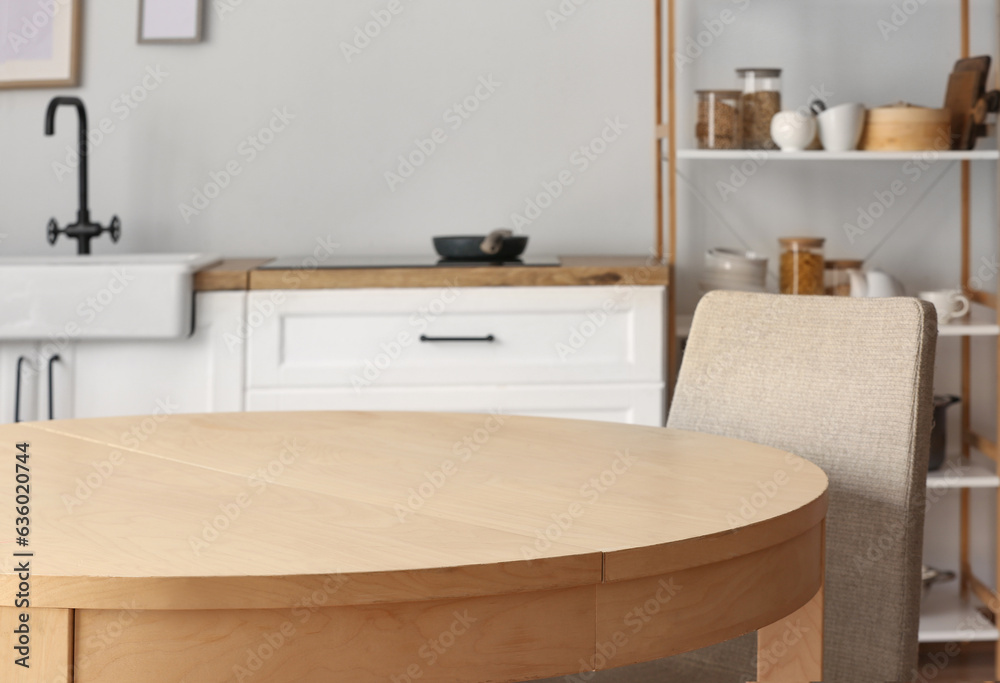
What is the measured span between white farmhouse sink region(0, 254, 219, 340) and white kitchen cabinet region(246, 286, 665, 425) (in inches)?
7.7

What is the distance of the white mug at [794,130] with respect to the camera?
7.47ft

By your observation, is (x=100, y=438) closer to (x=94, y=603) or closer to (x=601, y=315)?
(x=94, y=603)

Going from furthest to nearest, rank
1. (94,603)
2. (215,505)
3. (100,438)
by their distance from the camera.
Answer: (100,438)
(215,505)
(94,603)

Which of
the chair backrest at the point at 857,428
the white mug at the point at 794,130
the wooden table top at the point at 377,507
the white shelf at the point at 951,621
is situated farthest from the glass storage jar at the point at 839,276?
the wooden table top at the point at 377,507

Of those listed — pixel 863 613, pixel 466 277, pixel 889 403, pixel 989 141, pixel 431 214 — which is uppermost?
pixel 989 141

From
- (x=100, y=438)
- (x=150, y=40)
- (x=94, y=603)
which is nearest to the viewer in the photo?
(x=94, y=603)

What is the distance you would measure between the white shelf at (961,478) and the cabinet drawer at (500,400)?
69 centimetres

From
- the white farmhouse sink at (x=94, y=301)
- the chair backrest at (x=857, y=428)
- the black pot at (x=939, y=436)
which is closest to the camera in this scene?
the chair backrest at (x=857, y=428)

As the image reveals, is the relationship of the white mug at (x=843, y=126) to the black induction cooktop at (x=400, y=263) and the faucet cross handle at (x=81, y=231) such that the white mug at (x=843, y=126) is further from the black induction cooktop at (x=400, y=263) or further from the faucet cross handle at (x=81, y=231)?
the faucet cross handle at (x=81, y=231)

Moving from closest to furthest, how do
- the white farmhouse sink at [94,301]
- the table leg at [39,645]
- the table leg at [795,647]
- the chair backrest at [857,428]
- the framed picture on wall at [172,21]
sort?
the table leg at [39,645] → the table leg at [795,647] → the chair backrest at [857,428] → the white farmhouse sink at [94,301] → the framed picture on wall at [172,21]

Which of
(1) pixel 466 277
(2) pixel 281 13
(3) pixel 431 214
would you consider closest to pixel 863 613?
(1) pixel 466 277

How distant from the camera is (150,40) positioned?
2654 millimetres

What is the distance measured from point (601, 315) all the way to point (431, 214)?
0.72 m

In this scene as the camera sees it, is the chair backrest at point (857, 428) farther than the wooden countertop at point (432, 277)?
No
